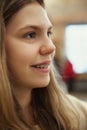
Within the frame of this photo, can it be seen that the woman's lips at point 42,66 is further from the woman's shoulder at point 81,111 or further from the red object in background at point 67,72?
the red object in background at point 67,72

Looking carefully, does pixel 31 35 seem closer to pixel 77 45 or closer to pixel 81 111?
pixel 81 111

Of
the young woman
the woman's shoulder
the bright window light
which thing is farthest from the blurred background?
the young woman

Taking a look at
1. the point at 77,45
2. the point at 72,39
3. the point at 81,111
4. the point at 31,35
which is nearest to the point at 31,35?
the point at 31,35

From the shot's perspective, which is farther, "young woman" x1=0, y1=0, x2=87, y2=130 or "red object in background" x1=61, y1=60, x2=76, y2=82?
"red object in background" x1=61, y1=60, x2=76, y2=82

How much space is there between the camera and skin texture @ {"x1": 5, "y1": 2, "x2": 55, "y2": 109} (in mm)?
1283

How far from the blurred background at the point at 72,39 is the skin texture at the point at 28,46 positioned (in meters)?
3.75

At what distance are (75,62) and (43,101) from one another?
12.4 ft

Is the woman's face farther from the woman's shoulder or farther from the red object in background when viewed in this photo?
the red object in background

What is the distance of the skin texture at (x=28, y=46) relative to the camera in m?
1.28

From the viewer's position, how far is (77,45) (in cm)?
540

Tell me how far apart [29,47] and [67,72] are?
374 centimetres

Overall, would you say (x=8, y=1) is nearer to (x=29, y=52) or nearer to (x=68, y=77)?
(x=29, y=52)

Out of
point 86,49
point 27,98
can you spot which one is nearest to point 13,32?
point 27,98

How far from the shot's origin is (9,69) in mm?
1318
